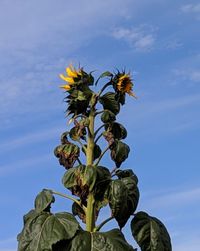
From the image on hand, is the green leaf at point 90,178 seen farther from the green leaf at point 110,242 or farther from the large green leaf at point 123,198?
the green leaf at point 110,242

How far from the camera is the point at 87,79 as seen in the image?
621cm

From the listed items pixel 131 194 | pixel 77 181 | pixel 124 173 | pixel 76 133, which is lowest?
pixel 131 194

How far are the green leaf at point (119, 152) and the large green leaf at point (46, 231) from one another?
0.79 m

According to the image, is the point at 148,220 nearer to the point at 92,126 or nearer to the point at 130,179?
the point at 130,179

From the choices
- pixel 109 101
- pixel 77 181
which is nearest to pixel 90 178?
pixel 77 181

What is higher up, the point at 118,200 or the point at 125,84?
the point at 125,84

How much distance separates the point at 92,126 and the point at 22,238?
1.38 m

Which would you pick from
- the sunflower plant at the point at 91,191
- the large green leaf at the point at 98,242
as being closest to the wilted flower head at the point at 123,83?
the sunflower plant at the point at 91,191

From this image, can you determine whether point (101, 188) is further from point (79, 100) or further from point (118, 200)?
point (79, 100)

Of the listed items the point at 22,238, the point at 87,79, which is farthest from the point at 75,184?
the point at 87,79

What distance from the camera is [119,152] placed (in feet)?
19.2

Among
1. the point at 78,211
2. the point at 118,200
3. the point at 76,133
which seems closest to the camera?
the point at 118,200

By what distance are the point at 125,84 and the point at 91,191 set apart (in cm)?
131

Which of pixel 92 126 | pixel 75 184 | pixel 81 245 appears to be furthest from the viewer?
pixel 92 126
